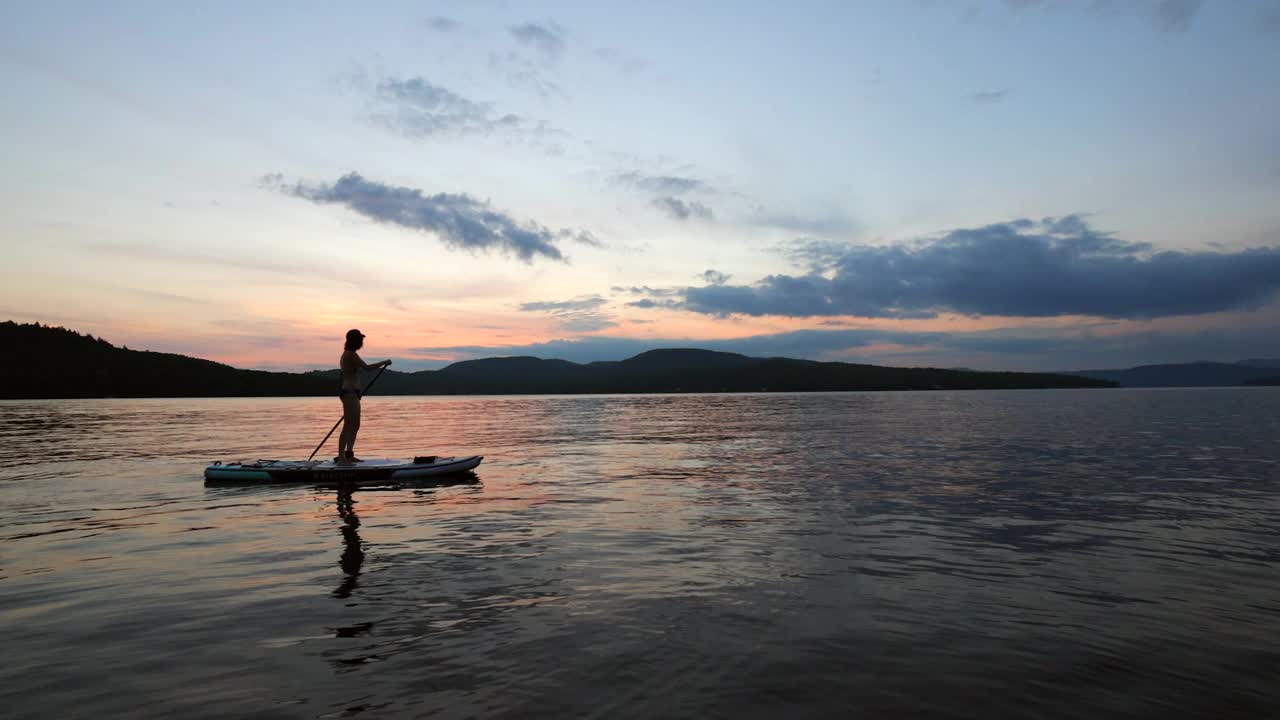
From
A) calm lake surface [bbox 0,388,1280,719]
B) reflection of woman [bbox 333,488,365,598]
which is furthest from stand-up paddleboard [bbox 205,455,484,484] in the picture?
reflection of woman [bbox 333,488,365,598]

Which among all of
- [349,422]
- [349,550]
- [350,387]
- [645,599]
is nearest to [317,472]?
[349,422]

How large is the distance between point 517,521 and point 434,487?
800 cm

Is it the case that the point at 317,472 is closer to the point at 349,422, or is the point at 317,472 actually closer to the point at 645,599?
the point at 349,422

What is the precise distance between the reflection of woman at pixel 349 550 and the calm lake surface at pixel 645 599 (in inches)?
3.2

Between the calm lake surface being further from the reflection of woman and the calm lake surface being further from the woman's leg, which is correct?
the woman's leg

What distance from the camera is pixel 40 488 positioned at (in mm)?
23156

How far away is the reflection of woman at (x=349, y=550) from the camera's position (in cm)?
1139

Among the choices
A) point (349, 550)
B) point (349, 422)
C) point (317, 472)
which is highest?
point (349, 422)

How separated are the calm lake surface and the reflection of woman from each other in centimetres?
8

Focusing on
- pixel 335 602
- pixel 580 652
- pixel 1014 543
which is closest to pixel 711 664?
pixel 580 652

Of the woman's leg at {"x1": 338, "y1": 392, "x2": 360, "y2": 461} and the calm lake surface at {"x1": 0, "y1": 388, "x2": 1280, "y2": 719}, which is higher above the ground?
the woman's leg at {"x1": 338, "y1": 392, "x2": 360, "y2": 461}

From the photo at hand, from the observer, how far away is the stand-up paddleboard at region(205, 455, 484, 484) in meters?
24.7

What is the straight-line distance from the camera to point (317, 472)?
24891 millimetres

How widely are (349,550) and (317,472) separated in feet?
40.2
